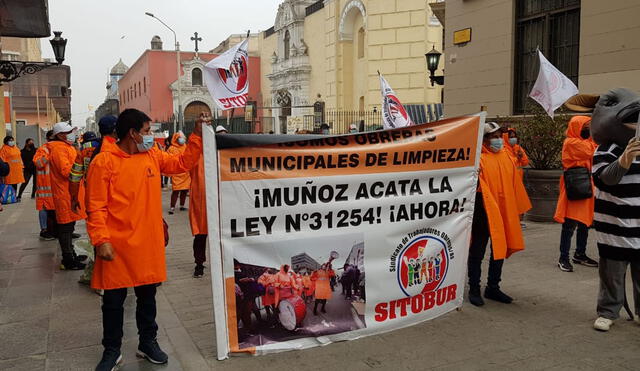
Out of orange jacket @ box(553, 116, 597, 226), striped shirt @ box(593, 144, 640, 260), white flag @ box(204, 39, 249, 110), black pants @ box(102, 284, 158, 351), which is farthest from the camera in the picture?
white flag @ box(204, 39, 249, 110)

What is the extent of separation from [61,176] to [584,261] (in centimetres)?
664

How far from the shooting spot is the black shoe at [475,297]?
5.41m

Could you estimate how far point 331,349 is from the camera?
14.4ft

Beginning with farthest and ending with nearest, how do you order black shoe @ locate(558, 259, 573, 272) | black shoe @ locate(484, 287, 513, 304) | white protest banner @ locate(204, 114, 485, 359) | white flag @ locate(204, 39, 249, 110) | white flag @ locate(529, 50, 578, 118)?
white flag @ locate(204, 39, 249, 110) < white flag @ locate(529, 50, 578, 118) < black shoe @ locate(558, 259, 573, 272) < black shoe @ locate(484, 287, 513, 304) < white protest banner @ locate(204, 114, 485, 359)

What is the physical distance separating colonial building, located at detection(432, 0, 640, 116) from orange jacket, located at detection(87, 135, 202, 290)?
30.5ft

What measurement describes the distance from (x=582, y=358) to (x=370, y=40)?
28454 mm

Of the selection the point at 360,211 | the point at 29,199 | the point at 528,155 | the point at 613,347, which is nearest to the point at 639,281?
the point at 613,347

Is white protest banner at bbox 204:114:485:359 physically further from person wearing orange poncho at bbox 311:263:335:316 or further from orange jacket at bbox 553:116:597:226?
orange jacket at bbox 553:116:597:226

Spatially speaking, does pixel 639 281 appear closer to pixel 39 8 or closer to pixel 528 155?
pixel 528 155

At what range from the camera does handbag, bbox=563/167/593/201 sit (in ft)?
21.4

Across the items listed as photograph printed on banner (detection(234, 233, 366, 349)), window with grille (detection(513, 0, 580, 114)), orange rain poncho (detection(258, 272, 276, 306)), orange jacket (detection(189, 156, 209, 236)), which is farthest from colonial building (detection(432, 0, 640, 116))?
orange rain poncho (detection(258, 272, 276, 306))

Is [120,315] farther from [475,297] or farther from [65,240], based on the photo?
[65,240]

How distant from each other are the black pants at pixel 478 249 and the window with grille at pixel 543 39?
7523 millimetres

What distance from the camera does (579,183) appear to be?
653cm
